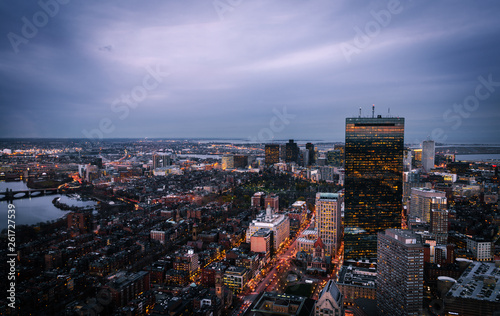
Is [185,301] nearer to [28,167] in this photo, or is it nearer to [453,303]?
[453,303]

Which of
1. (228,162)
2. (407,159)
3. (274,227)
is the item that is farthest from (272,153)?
(274,227)

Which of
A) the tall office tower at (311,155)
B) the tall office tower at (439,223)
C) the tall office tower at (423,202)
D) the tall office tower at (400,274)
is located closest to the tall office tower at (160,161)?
the tall office tower at (311,155)

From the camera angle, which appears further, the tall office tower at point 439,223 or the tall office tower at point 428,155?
the tall office tower at point 428,155

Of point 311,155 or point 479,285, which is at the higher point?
point 311,155

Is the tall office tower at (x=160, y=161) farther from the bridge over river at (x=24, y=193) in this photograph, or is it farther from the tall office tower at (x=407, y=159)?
the tall office tower at (x=407, y=159)

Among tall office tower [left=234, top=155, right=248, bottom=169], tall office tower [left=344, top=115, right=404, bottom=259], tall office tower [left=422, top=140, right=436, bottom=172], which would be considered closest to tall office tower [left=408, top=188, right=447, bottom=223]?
tall office tower [left=344, top=115, right=404, bottom=259]

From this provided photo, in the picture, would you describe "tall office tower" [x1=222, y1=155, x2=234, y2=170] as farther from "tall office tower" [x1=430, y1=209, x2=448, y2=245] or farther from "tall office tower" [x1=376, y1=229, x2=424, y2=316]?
"tall office tower" [x1=376, y1=229, x2=424, y2=316]

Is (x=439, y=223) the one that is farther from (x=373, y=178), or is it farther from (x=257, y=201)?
(x=257, y=201)
